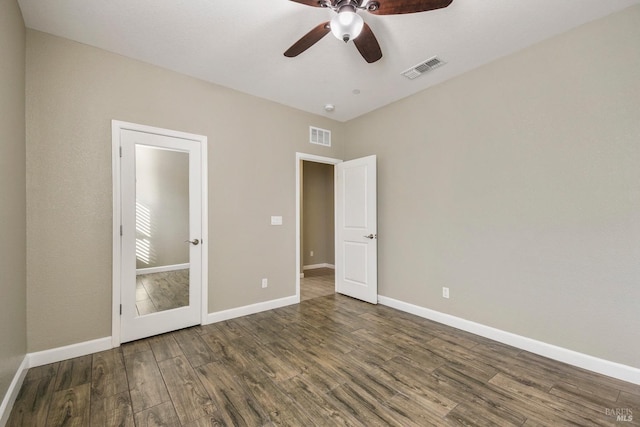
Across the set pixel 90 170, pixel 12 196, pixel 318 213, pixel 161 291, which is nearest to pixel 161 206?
pixel 90 170

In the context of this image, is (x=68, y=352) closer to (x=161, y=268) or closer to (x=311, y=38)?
(x=161, y=268)

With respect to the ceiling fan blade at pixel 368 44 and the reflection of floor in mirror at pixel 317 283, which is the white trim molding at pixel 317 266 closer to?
the reflection of floor in mirror at pixel 317 283

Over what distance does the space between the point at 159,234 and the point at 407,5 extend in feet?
10.0

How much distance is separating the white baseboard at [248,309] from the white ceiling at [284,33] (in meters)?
2.84

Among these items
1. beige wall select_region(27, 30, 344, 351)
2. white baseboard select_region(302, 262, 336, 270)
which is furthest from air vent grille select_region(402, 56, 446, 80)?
white baseboard select_region(302, 262, 336, 270)

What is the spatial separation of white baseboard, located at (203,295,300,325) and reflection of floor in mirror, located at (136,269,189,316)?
0.37m

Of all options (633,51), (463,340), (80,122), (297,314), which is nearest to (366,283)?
(297,314)

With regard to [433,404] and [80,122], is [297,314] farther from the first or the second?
[80,122]

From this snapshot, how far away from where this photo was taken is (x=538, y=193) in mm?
2543

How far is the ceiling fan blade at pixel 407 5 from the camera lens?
170 cm

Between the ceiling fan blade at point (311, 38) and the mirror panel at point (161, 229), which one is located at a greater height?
the ceiling fan blade at point (311, 38)

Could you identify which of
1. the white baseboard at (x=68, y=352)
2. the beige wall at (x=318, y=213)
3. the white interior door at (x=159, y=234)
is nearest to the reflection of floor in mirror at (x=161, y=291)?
the white interior door at (x=159, y=234)

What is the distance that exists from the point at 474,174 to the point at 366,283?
2.06 meters

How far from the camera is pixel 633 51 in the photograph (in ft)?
6.89
